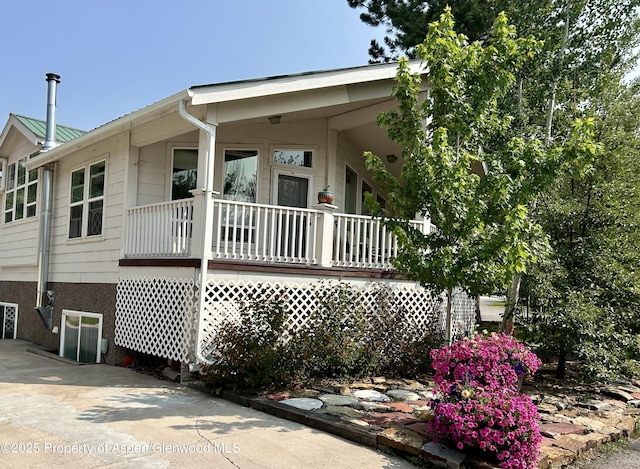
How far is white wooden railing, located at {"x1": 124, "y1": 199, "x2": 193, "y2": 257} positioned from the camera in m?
7.68

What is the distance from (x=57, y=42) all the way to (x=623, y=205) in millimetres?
16366

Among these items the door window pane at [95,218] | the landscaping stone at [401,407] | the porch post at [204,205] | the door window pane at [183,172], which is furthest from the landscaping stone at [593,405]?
the door window pane at [95,218]

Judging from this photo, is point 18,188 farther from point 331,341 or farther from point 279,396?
point 279,396

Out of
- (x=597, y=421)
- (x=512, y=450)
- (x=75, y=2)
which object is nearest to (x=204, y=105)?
(x=512, y=450)

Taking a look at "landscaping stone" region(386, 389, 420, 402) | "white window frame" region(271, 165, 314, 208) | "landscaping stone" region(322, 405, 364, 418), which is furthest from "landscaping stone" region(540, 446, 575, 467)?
"white window frame" region(271, 165, 314, 208)

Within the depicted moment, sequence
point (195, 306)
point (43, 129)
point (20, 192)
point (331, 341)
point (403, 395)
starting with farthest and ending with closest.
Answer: point (20, 192) < point (43, 129) < point (195, 306) < point (331, 341) < point (403, 395)

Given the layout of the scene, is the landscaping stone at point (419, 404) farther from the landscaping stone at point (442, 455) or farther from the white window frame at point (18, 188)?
the white window frame at point (18, 188)

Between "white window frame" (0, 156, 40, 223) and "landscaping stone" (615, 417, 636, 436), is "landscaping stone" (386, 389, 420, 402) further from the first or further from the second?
"white window frame" (0, 156, 40, 223)

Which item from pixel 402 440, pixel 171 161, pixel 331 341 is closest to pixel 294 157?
pixel 171 161

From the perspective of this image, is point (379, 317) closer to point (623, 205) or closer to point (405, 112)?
point (405, 112)

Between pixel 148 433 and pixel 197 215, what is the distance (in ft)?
11.0

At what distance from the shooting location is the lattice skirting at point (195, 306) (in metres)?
7.18

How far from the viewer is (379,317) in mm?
7828

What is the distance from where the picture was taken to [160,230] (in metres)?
8.04
